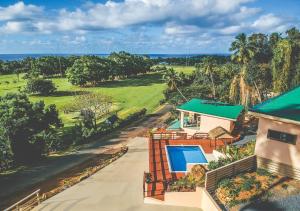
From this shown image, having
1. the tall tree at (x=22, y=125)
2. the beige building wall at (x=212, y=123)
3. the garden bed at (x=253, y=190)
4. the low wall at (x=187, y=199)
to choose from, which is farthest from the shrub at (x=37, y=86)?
the garden bed at (x=253, y=190)

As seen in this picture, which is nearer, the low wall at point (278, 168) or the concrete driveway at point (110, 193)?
the low wall at point (278, 168)

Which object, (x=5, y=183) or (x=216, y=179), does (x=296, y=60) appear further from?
(x=5, y=183)

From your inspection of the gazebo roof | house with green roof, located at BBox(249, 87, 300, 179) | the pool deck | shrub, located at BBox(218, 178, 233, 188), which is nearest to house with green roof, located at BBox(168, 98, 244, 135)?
the gazebo roof

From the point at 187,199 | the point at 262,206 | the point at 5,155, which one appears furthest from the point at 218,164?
the point at 5,155

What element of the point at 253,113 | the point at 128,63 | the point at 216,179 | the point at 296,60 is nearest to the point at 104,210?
the point at 216,179

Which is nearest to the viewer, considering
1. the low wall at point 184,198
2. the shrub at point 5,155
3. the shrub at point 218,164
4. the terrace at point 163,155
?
the low wall at point 184,198

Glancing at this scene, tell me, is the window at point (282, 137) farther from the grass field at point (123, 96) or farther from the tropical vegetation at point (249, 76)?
the grass field at point (123, 96)
